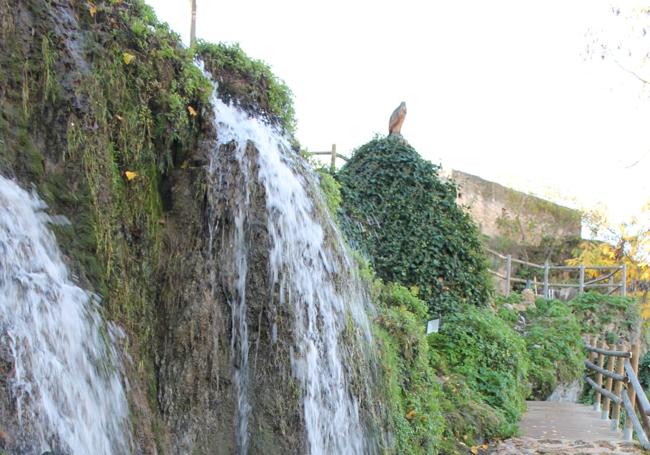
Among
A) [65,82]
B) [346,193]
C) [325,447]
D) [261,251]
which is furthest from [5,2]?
[346,193]

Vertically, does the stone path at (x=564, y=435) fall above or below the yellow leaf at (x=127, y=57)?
below

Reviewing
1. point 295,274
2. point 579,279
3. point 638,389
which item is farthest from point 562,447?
point 579,279

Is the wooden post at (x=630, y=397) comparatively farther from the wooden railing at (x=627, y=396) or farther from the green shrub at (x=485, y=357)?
the green shrub at (x=485, y=357)

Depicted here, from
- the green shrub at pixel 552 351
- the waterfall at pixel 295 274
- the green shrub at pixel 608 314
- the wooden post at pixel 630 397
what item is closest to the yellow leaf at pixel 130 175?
the waterfall at pixel 295 274

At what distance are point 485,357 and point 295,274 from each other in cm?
586

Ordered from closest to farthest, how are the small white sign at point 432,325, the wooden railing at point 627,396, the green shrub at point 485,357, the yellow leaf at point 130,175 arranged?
the yellow leaf at point 130,175 → the wooden railing at point 627,396 → the green shrub at point 485,357 → the small white sign at point 432,325

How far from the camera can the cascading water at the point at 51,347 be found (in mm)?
3475

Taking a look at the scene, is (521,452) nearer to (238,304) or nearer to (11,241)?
(238,304)

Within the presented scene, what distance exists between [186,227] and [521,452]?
16.8 feet

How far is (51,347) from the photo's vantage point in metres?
3.74

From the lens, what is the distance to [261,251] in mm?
5660

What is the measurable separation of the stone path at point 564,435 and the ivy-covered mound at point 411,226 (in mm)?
2404

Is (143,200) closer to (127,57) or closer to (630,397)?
(127,57)

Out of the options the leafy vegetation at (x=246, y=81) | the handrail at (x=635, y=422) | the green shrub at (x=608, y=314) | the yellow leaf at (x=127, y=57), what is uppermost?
the leafy vegetation at (x=246, y=81)
